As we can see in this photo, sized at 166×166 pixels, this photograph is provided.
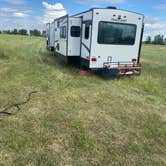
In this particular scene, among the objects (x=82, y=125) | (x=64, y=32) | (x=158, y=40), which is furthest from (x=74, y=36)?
(x=158, y=40)

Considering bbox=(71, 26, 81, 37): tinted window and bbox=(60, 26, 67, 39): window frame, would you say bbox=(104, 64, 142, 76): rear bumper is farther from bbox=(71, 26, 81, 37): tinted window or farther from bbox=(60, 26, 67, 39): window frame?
bbox=(60, 26, 67, 39): window frame

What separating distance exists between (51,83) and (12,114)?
2.55m

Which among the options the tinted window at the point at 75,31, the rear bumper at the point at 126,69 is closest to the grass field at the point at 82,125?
the rear bumper at the point at 126,69

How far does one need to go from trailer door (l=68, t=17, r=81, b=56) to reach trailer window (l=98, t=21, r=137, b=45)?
1.46 m

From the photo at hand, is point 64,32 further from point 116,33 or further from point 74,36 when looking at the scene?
point 116,33

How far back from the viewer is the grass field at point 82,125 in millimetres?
3057

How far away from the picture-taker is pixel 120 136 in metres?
3.68

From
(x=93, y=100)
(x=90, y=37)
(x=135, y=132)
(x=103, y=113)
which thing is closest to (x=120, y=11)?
(x=90, y=37)

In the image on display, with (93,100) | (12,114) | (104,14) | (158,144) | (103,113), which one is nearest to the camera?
(158,144)

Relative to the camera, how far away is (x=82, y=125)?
3.97 metres

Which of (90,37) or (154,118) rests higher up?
(90,37)

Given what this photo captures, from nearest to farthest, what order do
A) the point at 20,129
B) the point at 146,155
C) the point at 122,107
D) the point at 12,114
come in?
the point at 146,155, the point at 20,129, the point at 12,114, the point at 122,107

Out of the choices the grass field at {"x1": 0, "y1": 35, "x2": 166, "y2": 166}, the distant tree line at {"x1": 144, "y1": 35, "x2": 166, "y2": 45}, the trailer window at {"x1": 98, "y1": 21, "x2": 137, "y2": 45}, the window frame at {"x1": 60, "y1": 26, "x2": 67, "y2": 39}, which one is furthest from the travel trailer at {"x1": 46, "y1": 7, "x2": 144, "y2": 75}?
the distant tree line at {"x1": 144, "y1": 35, "x2": 166, "y2": 45}

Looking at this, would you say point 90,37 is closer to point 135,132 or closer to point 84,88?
point 84,88
